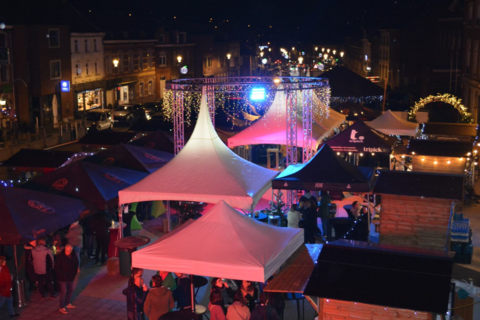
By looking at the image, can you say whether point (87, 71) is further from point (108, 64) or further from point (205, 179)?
point (205, 179)

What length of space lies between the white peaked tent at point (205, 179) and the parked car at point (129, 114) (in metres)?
26.0

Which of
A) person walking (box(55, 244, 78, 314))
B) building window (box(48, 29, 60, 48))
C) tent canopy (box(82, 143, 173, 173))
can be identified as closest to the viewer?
person walking (box(55, 244, 78, 314))

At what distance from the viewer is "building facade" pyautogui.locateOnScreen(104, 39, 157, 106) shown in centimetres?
4869

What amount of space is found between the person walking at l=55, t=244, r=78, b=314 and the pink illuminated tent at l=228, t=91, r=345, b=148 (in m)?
11.0

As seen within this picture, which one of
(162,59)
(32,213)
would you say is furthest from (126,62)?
(32,213)

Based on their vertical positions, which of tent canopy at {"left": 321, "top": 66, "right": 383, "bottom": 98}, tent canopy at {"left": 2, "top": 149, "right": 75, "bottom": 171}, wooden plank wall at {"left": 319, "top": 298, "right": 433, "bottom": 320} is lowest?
wooden plank wall at {"left": 319, "top": 298, "right": 433, "bottom": 320}

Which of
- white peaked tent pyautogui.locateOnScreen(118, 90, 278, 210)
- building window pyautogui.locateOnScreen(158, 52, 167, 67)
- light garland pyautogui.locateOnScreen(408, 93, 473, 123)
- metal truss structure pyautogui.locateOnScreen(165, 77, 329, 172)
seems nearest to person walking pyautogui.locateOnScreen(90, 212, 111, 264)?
white peaked tent pyautogui.locateOnScreen(118, 90, 278, 210)

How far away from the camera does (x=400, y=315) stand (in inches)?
308

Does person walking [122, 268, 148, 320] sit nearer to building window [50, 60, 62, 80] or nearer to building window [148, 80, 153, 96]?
building window [50, 60, 62, 80]

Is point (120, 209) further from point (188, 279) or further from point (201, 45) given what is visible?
point (201, 45)

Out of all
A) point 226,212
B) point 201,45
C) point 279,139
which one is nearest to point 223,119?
point 279,139

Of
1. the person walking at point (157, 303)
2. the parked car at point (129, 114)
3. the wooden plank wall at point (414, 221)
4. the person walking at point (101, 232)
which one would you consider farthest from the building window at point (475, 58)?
the person walking at point (157, 303)

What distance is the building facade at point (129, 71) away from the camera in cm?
4869

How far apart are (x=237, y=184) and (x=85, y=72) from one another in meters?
34.2
